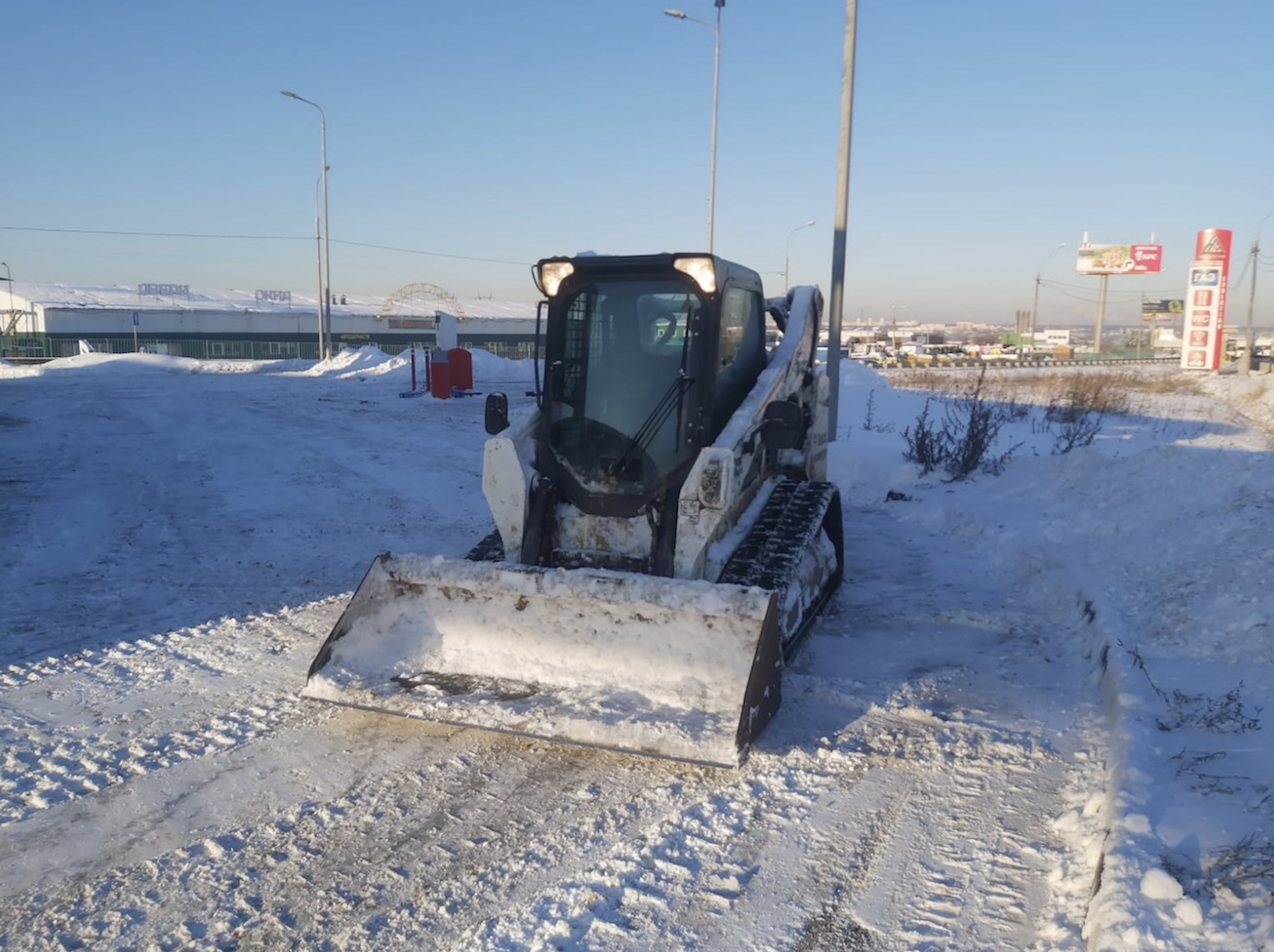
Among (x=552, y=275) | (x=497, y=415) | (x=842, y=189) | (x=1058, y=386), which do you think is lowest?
(x=1058, y=386)

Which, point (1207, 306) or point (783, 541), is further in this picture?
point (1207, 306)

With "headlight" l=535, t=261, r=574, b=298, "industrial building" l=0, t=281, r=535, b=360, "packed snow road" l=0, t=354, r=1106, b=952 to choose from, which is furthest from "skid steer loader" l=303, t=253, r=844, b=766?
"industrial building" l=0, t=281, r=535, b=360

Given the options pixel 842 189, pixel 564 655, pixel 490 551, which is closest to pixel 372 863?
pixel 564 655

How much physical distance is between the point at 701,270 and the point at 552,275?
3.35ft

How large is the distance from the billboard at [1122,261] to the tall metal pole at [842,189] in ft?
238

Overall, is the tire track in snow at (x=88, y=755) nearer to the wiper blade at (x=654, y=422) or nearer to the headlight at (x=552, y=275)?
the wiper blade at (x=654, y=422)

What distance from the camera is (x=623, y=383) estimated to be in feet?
20.4

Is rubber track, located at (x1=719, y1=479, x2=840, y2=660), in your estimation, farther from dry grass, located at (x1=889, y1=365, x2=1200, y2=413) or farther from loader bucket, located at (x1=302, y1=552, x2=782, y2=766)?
dry grass, located at (x1=889, y1=365, x2=1200, y2=413)

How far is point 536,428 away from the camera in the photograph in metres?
6.36

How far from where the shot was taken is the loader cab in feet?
19.6

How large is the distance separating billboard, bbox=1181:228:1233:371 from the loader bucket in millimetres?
45333

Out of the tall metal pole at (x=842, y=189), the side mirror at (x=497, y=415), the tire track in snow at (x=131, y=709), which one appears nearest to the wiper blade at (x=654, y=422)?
the side mirror at (x=497, y=415)

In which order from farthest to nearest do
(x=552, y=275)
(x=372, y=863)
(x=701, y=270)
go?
1. (x=552, y=275)
2. (x=701, y=270)
3. (x=372, y=863)

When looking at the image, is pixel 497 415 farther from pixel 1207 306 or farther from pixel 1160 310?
pixel 1160 310
